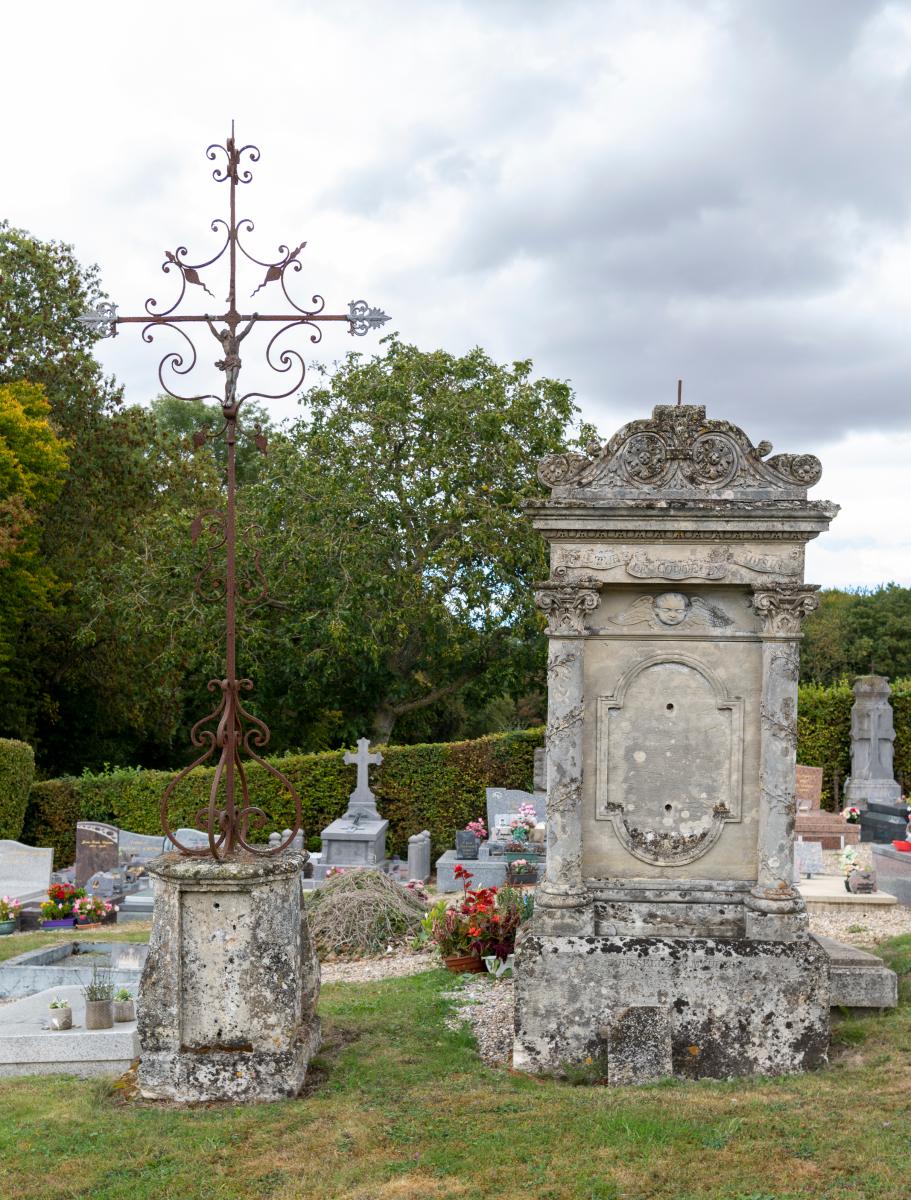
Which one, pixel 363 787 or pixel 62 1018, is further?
pixel 363 787

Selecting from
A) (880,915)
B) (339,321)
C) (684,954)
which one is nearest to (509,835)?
(880,915)

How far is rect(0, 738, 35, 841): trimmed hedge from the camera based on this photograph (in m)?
18.4

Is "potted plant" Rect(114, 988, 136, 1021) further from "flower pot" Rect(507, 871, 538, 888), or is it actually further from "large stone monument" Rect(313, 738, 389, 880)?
"large stone monument" Rect(313, 738, 389, 880)

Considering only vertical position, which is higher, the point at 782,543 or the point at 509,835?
the point at 782,543

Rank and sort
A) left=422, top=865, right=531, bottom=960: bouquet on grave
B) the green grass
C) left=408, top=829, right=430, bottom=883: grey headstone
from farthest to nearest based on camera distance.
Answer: left=408, top=829, right=430, bottom=883: grey headstone < left=422, top=865, right=531, bottom=960: bouquet on grave < the green grass

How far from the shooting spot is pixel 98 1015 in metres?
7.81

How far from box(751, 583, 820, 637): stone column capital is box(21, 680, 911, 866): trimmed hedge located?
40.2 ft

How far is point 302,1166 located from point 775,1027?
3.28m

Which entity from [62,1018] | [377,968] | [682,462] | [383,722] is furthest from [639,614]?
[383,722]

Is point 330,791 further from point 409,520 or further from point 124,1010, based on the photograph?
point 124,1010

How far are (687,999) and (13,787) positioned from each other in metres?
14.8

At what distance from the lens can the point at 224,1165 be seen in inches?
206

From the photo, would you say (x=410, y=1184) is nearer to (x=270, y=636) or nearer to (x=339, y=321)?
(x=339, y=321)

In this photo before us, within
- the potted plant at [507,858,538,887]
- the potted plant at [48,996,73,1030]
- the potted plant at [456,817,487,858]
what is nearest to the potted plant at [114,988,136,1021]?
the potted plant at [48,996,73,1030]
